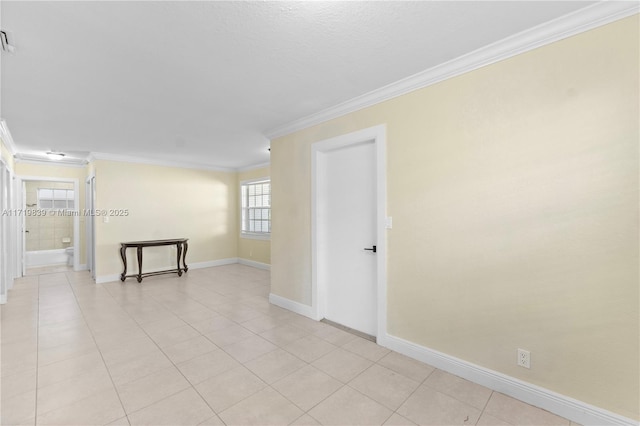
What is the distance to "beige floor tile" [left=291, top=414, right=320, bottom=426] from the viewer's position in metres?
1.69

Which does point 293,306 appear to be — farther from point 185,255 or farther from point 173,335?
point 185,255

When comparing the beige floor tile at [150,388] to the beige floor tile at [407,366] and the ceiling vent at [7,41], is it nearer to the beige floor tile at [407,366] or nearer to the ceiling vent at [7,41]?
the beige floor tile at [407,366]

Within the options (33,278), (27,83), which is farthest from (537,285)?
(33,278)

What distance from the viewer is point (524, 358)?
1.89 m

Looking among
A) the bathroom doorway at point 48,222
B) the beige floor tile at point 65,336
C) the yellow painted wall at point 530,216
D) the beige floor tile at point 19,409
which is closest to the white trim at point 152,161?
the bathroom doorway at point 48,222

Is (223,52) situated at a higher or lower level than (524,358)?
higher

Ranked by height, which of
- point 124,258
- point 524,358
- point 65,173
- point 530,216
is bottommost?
point 524,358

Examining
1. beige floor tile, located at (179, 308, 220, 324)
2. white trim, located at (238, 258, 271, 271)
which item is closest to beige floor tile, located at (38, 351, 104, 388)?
beige floor tile, located at (179, 308, 220, 324)

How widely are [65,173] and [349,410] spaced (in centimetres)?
764

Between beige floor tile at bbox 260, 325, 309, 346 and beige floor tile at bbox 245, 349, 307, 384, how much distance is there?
0.72 ft

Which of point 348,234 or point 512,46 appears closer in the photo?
point 512,46

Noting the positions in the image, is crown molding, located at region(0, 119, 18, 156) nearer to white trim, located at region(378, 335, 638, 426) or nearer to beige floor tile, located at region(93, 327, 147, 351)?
beige floor tile, located at region(93, 327, 147, 351)

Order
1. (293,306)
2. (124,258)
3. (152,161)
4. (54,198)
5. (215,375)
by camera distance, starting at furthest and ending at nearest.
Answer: (54,198) < (152,161) < (124,258) < (293,306) < (215,375)

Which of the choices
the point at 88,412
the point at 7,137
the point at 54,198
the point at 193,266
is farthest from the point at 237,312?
the point at 54,198
